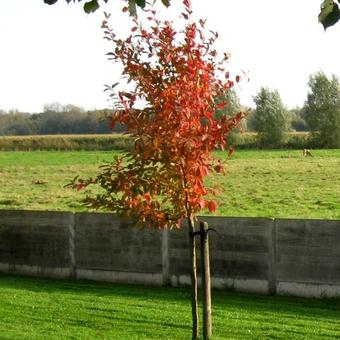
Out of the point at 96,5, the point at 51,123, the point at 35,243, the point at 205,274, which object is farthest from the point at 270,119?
the point at 96,5

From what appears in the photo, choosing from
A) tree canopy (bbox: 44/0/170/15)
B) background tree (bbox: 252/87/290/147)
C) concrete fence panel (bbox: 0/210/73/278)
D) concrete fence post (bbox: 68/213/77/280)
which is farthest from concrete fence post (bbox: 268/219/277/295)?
background tree (bbox: 252/87/290/147)

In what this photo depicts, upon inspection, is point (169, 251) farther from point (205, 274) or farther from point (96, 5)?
point (96, 5)

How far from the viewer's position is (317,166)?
40.3m

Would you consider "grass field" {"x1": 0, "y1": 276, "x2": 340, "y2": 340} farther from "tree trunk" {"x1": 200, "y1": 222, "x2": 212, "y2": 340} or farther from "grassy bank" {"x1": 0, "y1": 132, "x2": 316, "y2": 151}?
"grassy bank" {"x1": 0, "y1": 132, "x2": 316, "y2": 151}

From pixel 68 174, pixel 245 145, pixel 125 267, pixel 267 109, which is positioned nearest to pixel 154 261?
pixel 125 267

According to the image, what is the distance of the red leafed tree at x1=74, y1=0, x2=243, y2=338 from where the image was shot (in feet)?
25.5

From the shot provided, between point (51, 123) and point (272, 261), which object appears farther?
point (51, 123)

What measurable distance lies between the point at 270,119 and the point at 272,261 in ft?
244

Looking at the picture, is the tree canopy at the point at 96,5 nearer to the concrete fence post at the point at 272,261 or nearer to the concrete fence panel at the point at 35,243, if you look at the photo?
the concrete fence post at the point at 272,261

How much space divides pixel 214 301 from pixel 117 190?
4639 mm

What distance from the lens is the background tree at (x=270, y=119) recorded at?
8250 centimetres

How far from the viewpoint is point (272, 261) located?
12758mm

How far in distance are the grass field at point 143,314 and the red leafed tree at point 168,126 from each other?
238 centimetres

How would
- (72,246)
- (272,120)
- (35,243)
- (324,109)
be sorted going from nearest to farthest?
(72,246)
(35,243)
(272,120)
(324,109)
